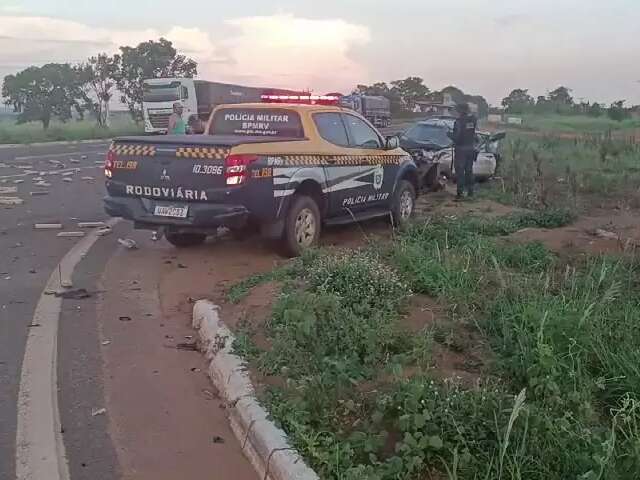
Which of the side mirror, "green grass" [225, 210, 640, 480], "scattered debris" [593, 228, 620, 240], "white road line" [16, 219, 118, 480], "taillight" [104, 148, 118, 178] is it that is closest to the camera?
"green grass" [225, 210, 640, 480]

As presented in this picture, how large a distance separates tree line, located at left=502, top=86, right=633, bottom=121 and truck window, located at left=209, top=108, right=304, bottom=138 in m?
51.8

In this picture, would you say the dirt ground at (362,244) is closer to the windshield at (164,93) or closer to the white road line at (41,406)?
the white road line at (41,406)

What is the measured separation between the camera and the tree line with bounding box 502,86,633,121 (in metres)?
59.2

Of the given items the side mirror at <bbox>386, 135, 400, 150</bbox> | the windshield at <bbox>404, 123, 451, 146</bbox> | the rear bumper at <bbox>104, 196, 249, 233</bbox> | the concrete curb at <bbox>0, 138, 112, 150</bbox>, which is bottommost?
the concrete curb at <bbox>0, 138, 112, 150</bbox>

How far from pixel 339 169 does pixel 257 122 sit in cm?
118

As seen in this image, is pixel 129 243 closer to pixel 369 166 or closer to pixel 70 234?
pixel 70 234

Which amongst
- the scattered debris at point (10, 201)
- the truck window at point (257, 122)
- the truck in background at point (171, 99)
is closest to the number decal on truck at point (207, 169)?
the truck window at point (257, 122)

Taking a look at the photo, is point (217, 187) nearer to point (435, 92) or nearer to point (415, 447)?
point (415, 447)

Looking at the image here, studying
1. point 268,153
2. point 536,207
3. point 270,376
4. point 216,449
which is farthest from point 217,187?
point 536,207

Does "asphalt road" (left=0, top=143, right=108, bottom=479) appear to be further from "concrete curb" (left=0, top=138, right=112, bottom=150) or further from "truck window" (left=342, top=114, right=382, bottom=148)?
"concrete curb" (left=0, top=138, right=112, bottom=150)

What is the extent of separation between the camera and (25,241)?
9953 mm

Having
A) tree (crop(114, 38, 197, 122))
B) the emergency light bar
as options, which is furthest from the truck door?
tree (crop(114, 38, 197, 122))

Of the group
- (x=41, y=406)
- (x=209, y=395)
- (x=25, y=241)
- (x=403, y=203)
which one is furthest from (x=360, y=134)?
(x=41, y=406)

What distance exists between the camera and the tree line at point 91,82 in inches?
1975
